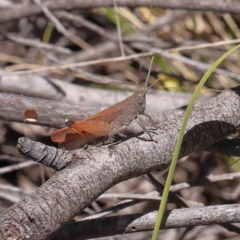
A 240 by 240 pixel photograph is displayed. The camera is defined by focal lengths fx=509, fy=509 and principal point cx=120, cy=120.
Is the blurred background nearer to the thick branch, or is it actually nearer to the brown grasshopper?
the brown grasshopper

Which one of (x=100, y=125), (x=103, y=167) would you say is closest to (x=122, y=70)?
(x=100, y=125)

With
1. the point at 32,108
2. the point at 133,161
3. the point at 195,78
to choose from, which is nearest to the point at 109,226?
the point at 133,161

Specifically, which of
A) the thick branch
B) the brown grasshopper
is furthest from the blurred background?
the thick branch

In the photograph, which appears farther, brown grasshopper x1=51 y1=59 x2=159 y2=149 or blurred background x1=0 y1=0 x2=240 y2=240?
blurred background x1=0 y1=0 x2=240 y2=240

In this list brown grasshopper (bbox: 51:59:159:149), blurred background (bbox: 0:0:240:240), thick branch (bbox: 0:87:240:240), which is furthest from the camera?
blurred background (bbox: 0:0:240:240)

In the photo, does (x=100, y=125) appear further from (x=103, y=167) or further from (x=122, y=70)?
(x=122, y=70)

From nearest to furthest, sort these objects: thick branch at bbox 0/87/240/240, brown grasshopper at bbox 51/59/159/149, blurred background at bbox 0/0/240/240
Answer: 1. thick branch at bbox 0/87/240/240
2. brown grasshopper at bbox 51/59/159/149
3. blurred background at bbox 0/0/240/240

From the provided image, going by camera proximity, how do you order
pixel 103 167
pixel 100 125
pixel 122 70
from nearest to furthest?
pixel 103 167, pixel 100 125, pixel 122 70

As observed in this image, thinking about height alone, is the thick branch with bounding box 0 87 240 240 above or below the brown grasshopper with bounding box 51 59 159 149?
below

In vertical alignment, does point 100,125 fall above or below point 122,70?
below

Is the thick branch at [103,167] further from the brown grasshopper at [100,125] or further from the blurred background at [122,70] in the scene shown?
the blurred background at [122,70]
